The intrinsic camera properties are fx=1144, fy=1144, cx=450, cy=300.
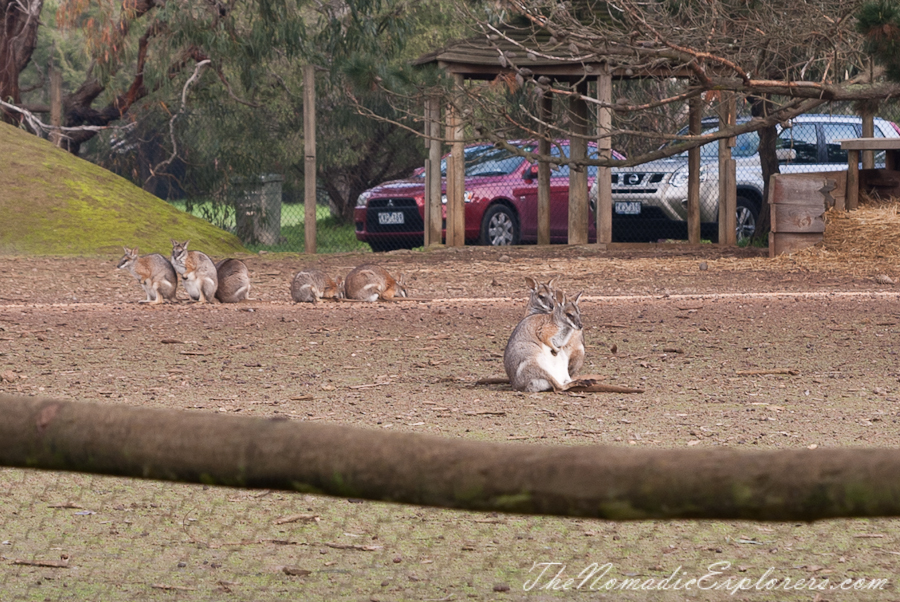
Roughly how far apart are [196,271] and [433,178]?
18.6ft

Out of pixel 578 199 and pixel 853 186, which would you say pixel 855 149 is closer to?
pixel 853 186

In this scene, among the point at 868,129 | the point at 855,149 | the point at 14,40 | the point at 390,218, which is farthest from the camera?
the point at 14,40

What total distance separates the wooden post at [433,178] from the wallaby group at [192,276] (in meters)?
5.31

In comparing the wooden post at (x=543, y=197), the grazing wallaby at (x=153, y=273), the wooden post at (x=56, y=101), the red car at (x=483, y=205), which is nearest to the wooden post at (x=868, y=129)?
the red car at (x=483, y=205)

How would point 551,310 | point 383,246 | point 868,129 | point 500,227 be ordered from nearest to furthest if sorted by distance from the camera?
point 551,310
point 868,129
point 383,246
point 500,227

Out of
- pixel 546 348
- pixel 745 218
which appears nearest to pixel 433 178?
pixel 745 218

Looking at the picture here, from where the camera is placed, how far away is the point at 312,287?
11.2 meters

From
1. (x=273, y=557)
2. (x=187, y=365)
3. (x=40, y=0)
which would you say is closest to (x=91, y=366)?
(x=187, y=365)

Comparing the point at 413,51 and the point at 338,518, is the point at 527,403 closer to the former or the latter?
the point at 338,518

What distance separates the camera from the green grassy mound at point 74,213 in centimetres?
1534

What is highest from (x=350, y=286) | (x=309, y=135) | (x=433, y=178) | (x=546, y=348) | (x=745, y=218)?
(x=309, y=135)

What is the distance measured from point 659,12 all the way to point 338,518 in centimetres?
998

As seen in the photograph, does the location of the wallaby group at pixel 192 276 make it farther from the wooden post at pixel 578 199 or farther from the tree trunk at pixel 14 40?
the tree trunk at pixel 14 40

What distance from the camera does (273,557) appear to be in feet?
12.9
